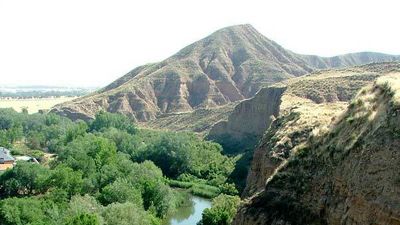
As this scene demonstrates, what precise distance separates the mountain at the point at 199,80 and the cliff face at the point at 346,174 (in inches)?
4399

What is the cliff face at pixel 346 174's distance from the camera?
56.4 feet

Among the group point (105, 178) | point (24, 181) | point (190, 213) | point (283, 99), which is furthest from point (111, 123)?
point (190, 213)

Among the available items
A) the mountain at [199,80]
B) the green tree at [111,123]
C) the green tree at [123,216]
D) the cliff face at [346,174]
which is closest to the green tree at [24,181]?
the green tree at [123,216]

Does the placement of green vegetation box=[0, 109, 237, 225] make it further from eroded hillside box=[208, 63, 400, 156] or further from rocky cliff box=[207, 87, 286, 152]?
eroded hillside box=[208, 63, 400, 156]

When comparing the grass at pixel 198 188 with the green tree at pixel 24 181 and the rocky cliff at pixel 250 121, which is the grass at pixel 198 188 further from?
the rocky cliff at pixel 250 121

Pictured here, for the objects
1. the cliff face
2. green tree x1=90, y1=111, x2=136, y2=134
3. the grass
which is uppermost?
the cliff face

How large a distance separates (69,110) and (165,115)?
87.8ft

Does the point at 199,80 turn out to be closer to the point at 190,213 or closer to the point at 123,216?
the point at 190,213

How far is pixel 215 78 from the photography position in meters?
147

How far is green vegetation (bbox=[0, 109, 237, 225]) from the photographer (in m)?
39.8

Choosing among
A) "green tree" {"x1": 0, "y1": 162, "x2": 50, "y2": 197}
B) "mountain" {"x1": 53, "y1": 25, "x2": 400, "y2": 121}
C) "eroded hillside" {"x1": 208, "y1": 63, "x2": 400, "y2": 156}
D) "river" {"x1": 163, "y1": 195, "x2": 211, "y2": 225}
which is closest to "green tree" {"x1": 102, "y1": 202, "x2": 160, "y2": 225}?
"river" {"x1": 163, "y1": 195, "x2": 211, "y2": 225}

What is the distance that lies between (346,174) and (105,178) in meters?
37.4

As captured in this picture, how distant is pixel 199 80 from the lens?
144 m

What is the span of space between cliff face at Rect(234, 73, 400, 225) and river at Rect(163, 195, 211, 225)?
93.4 ft
